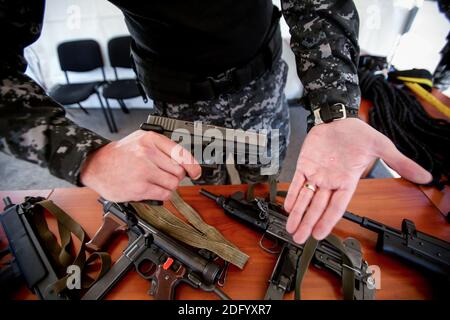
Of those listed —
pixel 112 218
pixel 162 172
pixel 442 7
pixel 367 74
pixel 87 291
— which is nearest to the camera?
pixel 162 172

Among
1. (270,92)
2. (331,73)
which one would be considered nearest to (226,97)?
(270,92)

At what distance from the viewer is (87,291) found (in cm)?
59

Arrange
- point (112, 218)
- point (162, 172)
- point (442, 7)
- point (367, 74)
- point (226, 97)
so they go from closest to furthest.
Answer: point (162, 172) < point (112, 218) < point (226, 97) < point (442, 7) < point (367, 74)

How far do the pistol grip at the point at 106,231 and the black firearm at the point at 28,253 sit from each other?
0.11 metres

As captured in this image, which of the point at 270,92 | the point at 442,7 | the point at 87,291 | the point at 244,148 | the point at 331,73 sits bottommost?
the point at 87,291

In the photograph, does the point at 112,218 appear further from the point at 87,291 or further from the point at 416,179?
the point at 416,179

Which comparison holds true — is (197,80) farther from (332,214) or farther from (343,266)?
(343,266)

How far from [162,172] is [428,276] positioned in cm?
75

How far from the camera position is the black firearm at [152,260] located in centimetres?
58

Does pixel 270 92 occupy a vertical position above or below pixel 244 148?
above

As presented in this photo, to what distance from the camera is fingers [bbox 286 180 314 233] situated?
525 millimetres

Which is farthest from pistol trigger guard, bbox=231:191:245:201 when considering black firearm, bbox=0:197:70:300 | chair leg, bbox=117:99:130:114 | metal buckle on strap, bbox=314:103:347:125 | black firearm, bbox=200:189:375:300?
chair leg, bbox=117:99:130:114

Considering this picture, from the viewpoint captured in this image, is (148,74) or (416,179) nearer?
(416,179)

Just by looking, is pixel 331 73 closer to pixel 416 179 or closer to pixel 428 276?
→ pixel 416 179
